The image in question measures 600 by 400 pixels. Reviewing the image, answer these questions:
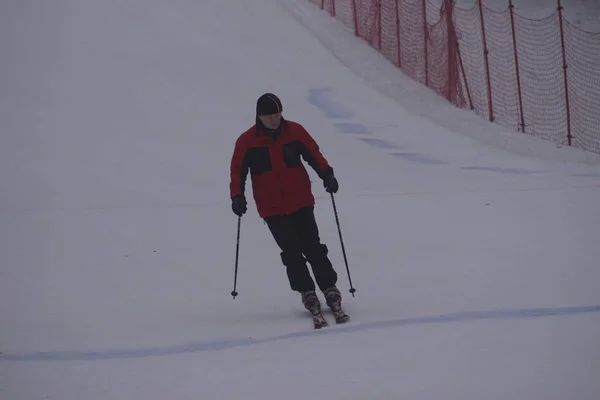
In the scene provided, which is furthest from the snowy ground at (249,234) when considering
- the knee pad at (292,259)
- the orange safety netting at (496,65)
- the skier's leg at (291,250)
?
the orange safety netting at (496,65)

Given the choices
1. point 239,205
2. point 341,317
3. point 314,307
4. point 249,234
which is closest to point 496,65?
point 249,234

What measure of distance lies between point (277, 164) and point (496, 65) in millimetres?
17248

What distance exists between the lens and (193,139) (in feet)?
48.0

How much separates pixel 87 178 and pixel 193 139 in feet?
8.15

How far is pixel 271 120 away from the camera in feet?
23.0

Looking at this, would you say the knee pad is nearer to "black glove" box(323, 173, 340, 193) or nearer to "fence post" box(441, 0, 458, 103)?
"black glove" box(323, 173, 340, 193)

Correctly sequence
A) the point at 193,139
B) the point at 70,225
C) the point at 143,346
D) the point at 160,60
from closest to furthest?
1. the point at 143,346
2. the point at 70,225
3. the point at 193,139
4. the point at 160,60

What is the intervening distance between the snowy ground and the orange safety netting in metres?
0.58

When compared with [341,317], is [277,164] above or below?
above

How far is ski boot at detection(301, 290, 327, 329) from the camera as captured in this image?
686 cm

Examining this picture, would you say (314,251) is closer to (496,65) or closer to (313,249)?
(313,249)

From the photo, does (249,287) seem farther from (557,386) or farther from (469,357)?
(557,386)

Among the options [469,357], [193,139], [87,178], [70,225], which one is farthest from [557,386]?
[193,139]

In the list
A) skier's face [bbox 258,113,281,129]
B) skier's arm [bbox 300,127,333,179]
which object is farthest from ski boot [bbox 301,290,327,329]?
skier's face [bbox 258,113,281,129]
